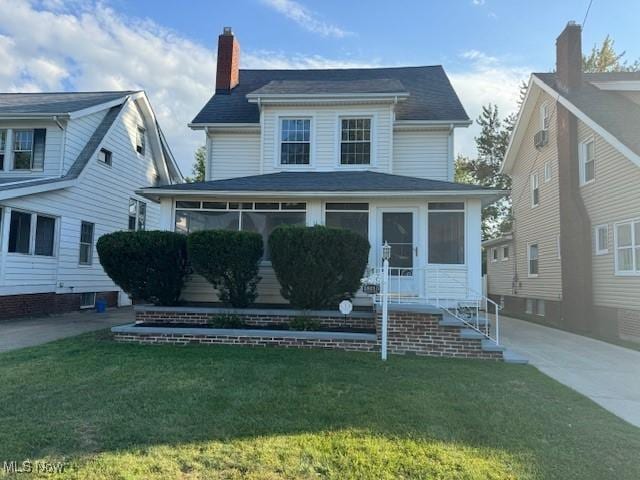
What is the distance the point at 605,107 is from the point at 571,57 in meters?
2.35

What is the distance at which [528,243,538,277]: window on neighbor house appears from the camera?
1594 cm

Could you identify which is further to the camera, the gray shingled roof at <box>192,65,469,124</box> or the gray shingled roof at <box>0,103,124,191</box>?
the gray shingled roof at <box>192,65,469,124</box>

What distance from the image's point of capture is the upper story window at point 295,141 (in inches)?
468

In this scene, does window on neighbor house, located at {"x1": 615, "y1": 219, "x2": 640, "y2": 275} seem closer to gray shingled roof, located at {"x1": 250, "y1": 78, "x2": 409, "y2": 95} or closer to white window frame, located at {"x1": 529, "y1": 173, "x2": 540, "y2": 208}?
white window frame, located at {"x1": 529, "y1": 173, "x2": 540, "y2": 208}

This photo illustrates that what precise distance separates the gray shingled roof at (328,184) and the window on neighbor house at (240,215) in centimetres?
46

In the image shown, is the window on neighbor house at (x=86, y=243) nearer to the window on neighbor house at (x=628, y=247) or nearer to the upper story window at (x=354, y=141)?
the upper story window at (x=354, y=141)

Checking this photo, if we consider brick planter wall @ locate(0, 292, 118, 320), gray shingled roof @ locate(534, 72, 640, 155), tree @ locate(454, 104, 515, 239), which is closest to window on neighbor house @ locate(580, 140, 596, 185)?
gray shingled roof @ locate(534, 72, 640, 155)

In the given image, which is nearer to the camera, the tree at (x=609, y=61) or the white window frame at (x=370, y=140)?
the white window frame at (x=370, y=140)

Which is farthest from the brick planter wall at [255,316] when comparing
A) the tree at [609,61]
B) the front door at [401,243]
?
the tree at [609,61]

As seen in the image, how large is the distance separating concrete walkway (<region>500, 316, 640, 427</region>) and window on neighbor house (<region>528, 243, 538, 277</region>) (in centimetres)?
512

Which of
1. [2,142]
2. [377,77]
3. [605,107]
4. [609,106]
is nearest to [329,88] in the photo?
[377,77]

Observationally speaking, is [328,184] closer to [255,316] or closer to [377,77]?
[255,316]

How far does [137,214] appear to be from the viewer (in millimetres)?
17094

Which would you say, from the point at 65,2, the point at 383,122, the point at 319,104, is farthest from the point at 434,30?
the point at 65,2
